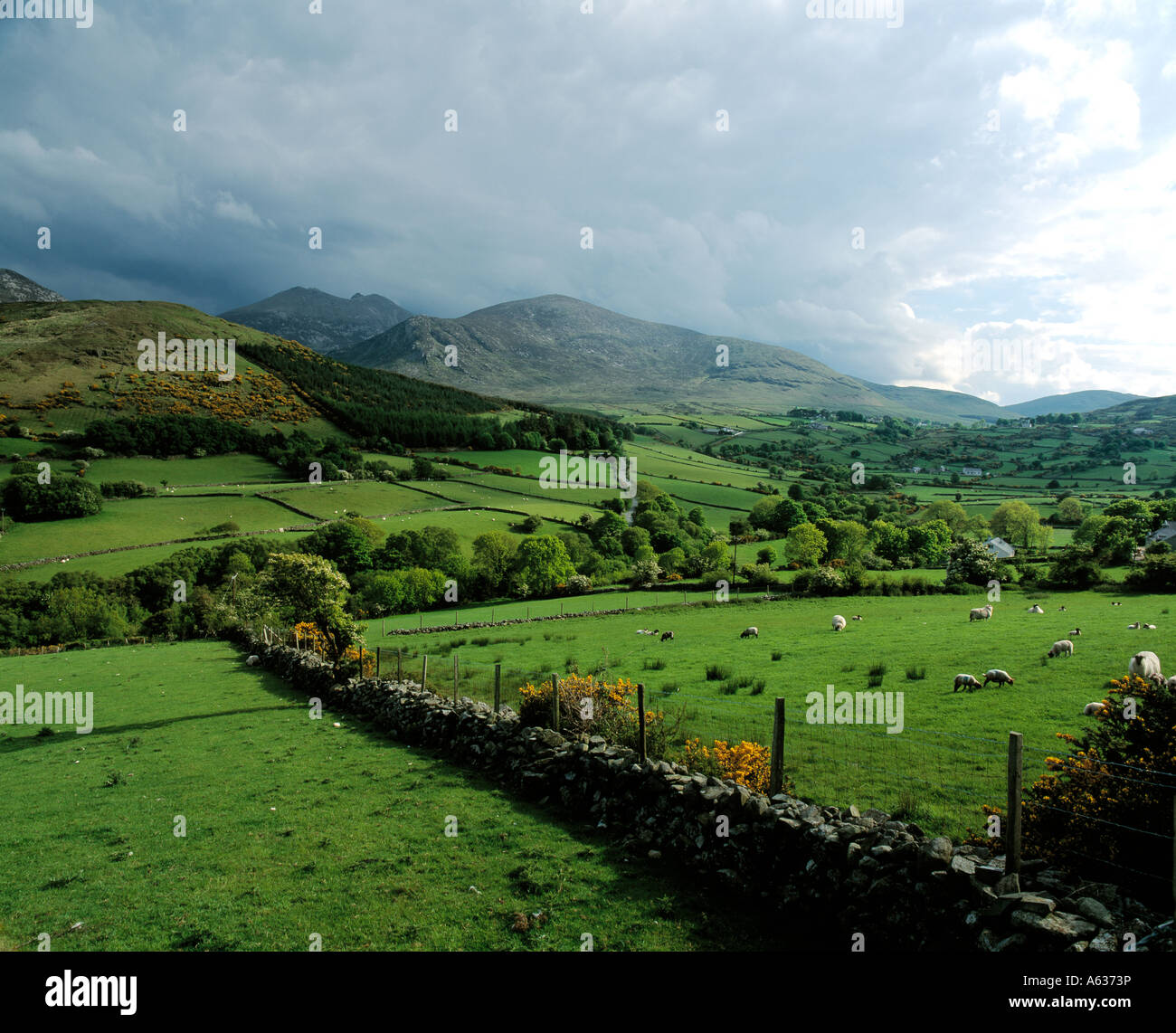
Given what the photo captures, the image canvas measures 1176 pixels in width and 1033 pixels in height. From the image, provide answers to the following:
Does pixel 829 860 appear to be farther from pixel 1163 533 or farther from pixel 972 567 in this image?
pixel 1163 533

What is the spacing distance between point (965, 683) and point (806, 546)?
63.1 m

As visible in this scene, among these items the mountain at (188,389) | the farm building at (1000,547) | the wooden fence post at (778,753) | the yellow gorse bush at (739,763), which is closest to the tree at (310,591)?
the yellow gorse bush at (739,763)

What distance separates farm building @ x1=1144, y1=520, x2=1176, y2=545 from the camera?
7375 centimetres

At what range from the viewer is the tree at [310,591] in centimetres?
2410

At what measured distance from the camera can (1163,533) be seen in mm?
76500

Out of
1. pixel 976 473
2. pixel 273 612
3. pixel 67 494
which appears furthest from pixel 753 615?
pixel 976 473

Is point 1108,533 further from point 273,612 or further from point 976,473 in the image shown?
point 976,473

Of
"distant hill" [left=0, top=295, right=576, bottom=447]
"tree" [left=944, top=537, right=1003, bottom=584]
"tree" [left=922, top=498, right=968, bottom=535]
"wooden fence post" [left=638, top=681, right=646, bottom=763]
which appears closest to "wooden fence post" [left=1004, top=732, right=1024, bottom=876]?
"wooden fence post" [left=638, top=681, right=646, bottom=763]

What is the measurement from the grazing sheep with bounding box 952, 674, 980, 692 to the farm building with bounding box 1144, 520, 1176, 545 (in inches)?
3077

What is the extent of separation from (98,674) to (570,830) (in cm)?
3380

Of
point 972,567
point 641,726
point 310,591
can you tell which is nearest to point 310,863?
point 641,726

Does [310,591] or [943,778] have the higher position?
[310,591]

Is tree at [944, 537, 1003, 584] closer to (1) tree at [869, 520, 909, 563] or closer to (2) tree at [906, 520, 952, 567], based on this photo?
(2) tree at [906, 520, 952, 567]
